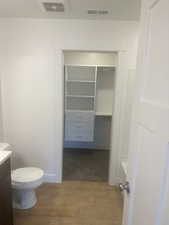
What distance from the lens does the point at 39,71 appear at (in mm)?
2475

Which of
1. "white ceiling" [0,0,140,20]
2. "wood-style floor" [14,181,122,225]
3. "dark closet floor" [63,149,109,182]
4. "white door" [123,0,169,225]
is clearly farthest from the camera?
"dark closet floor" [63,149,109,182]

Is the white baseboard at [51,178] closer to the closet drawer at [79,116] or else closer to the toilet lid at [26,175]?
the toilet lid at [26,175]

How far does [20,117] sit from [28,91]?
16.7 inches

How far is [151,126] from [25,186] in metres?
1.78

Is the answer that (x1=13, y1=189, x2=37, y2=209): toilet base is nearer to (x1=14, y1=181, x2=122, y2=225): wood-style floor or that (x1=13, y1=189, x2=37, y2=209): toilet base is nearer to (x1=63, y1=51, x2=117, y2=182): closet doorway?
(x1=14, y1=181, x2=122, y2=225): wood-style floor

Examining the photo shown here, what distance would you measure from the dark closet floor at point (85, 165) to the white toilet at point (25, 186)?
79 centimetres

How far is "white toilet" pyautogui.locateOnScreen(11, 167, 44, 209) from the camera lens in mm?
2004

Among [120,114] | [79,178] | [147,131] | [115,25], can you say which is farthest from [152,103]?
[79,178]

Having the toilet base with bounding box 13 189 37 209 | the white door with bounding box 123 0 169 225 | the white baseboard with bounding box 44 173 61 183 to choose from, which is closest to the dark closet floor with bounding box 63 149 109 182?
the white baseboard with bounding box 44 173 61 183

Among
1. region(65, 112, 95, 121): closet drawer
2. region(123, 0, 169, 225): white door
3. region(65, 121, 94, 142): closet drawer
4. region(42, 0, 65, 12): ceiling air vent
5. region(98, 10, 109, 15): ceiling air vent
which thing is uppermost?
region(98, 10, 109, 15): ceiling air vent

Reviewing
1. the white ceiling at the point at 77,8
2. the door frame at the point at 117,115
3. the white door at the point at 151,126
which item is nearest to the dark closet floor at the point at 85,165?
the door frame at the point at 117,115

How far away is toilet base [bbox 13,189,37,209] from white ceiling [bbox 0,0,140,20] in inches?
88.0

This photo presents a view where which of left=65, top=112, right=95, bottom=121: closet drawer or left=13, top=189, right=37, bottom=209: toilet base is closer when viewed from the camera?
left=13, top=189, right=37, bottom=209: toilet base

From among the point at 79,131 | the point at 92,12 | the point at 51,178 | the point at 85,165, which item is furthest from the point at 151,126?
the point at 79,131
